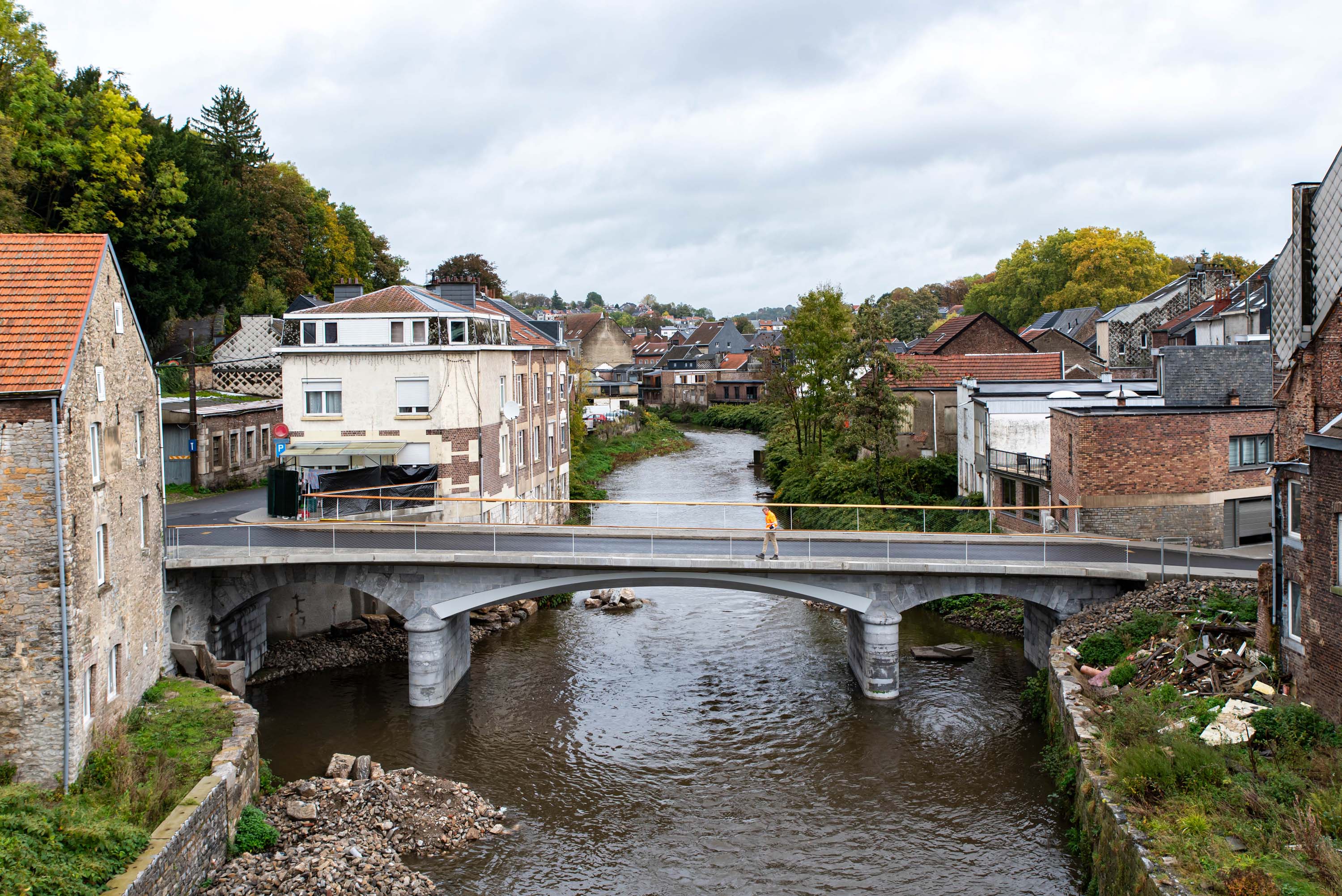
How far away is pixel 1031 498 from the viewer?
35625 mm

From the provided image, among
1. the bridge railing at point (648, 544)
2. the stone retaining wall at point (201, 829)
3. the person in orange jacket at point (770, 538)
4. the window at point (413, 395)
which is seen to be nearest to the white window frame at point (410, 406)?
the window at point (413, 395)

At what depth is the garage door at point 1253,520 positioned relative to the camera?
97.8 feet

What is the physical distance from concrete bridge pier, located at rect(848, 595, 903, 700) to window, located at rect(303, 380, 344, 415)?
1810 centimetres

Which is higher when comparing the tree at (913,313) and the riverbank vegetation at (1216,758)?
the tree at (913,313)

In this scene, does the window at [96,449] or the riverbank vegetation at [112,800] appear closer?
the riverbank vegetation at [112,800]

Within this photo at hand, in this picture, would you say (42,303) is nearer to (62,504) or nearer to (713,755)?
(62,504)

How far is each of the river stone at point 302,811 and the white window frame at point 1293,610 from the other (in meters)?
16.9

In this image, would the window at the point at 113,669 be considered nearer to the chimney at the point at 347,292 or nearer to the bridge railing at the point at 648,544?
the bridge railing at the point at 648,544

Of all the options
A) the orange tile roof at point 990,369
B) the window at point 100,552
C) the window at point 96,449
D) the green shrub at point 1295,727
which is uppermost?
the orange tile roof at point 990,369

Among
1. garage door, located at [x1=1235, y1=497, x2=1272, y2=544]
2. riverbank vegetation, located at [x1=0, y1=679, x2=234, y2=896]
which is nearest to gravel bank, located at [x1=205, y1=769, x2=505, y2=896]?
riverbank vegetation, located at [x1=0, y1=679, x2=234, y2=896]

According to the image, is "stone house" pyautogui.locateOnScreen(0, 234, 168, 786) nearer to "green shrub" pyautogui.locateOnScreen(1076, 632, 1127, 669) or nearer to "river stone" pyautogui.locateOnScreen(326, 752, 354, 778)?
"river stone" pyautogui.locateOnScreen(326, 752, 354, 778)

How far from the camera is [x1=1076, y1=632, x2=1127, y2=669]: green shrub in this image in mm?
21828

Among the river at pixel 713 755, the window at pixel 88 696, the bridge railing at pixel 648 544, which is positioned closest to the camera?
the window at pixel 88 696

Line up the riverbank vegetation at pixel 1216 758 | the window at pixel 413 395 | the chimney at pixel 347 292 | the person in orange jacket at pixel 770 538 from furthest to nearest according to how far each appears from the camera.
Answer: the chimney at pixel 347 292 → the window at pixel 413 395 → the person in orange jacket at pixel 770 538 → the riverbank vegetation at pixel 1216 758
